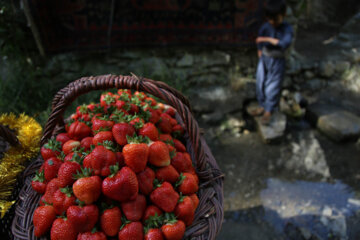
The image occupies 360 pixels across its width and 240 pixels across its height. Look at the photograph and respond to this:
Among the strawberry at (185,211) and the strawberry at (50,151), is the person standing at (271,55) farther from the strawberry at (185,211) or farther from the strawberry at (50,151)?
the strawberry at (50,151)

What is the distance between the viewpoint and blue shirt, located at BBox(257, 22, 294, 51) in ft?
7.48

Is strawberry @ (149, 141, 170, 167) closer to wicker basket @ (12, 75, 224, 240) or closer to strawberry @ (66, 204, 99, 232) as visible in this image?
wicker basket @ (12, 75, 224, 240)

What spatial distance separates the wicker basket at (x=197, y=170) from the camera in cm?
91

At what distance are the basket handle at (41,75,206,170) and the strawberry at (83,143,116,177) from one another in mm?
296

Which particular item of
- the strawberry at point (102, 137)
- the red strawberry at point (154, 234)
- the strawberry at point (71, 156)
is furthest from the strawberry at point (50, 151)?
the red strawberry at point (154, 234)

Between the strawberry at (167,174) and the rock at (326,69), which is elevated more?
the strawberry at (167,174)

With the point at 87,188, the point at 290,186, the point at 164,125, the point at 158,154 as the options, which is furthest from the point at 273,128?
the point at 87,188

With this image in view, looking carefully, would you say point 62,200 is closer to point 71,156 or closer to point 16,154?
point 71,156

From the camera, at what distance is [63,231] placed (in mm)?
815

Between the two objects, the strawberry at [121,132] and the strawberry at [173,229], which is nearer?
the strawberry at [173,229]

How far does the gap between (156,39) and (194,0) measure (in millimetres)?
578

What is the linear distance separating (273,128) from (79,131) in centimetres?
216

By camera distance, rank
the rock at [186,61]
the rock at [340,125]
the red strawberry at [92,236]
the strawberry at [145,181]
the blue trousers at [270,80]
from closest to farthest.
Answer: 1. the red strawberry at [92,236]
2. the strawberry at [145,181]
3. the blue trousers at [270,80]
4. the rock at [340,125]
5. the rock at [186,61]

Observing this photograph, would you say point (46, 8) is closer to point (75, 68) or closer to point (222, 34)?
point (75, 68)
